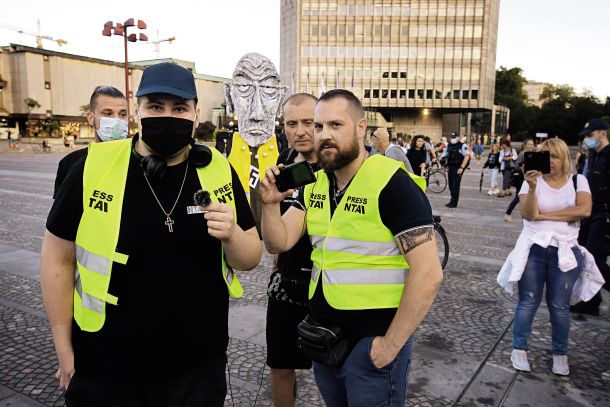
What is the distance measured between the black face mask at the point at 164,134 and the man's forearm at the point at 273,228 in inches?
20.6

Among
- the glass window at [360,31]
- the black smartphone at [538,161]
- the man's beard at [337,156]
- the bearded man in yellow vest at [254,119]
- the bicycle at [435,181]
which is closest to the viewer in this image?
the man's beard at [337,156]

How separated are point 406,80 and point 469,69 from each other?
31.3ft

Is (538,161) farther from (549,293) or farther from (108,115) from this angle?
(108,115)

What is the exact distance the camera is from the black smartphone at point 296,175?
2053mm

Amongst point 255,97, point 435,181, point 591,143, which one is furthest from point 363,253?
point 435,181

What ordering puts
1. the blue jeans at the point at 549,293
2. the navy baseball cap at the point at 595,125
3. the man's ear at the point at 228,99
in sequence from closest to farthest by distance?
the blue jeans at the point at 549,293 → the navy baseball cap at the point at 595,125 → the man's ear at the point at 228,99

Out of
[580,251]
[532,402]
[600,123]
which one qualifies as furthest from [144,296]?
[600,123]

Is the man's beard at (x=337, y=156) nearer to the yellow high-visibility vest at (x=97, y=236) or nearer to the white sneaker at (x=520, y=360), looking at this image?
the yellow high-visibility vest at (x=97, y=236)

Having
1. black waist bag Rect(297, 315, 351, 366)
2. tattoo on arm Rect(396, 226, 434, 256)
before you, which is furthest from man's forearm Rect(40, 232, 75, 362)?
tattoo on arm Rect(396, 226, 434, 256)

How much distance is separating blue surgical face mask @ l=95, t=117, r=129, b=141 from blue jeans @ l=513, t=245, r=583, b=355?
3.49m

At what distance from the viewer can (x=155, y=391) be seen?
183 centimetres

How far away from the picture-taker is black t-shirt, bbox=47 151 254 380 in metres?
1.77

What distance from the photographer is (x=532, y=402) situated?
128 inches

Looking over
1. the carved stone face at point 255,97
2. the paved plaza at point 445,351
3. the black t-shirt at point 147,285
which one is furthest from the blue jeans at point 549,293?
the carved stone face at point 255,97
